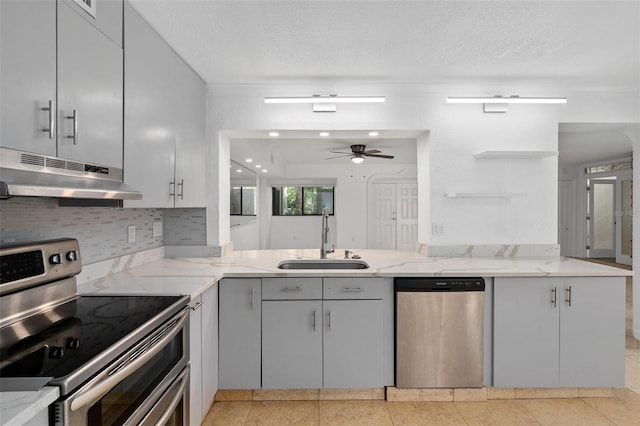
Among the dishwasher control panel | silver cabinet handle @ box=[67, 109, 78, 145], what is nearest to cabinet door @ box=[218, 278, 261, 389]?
the dishwasher control panel

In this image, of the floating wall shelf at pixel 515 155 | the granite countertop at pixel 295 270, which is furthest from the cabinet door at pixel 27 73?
the floating wall shelf at pixel 515 155

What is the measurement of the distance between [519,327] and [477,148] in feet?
4.89

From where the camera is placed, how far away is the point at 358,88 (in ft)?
9.41

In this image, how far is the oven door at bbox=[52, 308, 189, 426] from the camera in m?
0.95

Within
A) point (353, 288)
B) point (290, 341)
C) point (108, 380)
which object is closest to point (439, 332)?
point (353, 288)

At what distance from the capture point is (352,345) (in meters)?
2.31

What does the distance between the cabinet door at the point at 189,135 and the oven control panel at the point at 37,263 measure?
0.78 metres

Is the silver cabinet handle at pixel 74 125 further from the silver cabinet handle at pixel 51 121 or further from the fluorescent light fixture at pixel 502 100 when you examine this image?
the fluorescent light fixture at pixel 502 100

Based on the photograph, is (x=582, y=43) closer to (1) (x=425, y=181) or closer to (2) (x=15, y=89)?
(1) (x=425, y=181)

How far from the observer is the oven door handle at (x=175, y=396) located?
1.37 meters

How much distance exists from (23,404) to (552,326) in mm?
2760

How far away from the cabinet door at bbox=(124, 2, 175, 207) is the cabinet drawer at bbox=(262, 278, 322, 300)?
0.85 metres

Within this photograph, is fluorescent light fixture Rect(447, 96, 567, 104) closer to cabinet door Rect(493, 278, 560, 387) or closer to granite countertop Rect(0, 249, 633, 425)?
granite countertop Rect(0, 249, 633, 425)

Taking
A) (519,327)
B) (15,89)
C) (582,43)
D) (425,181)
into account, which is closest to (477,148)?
(425,181)
